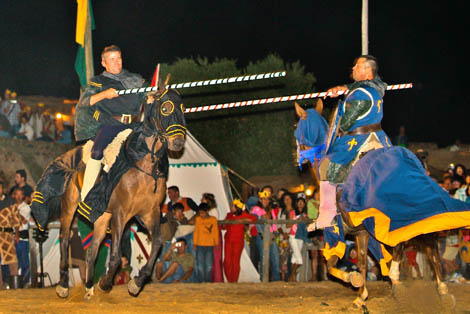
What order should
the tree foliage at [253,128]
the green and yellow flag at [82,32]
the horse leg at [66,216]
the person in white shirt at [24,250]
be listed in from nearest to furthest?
1. the horse leg at [66,216]
2. the person in white shirt at [24,250]
3. the green and yellow flag at [82,32]
4. the tree foliage at [253,128]

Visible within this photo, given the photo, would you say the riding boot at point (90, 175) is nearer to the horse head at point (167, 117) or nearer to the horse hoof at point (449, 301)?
the horse head at point (167, 117)

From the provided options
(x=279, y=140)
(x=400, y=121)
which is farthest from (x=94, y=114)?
(x=400, y=121)

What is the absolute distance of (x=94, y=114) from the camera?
862cm

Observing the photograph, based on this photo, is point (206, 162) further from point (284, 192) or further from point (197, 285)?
point (197, 285)

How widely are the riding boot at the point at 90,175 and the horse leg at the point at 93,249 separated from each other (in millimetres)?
401

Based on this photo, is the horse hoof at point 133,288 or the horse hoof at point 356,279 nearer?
the horse hoof at point 356,279

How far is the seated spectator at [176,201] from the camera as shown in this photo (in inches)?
533

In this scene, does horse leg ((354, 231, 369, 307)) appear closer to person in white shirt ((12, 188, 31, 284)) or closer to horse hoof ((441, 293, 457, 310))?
horse hoof ((441, 293, 457, 310))

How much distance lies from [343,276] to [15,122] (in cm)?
1900

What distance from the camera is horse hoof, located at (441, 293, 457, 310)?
24.4ft

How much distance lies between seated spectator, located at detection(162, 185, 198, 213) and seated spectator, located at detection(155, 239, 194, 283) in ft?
3.69

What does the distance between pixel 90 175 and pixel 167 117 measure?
4.77ft

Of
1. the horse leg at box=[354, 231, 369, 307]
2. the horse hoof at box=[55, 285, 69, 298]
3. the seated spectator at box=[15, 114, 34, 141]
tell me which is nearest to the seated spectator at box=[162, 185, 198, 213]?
the horse hoof at box=[55, 285, 69, 298]

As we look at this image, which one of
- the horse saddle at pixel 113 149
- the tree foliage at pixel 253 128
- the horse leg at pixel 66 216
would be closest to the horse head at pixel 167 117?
the horse saddle at pixel 113 149
